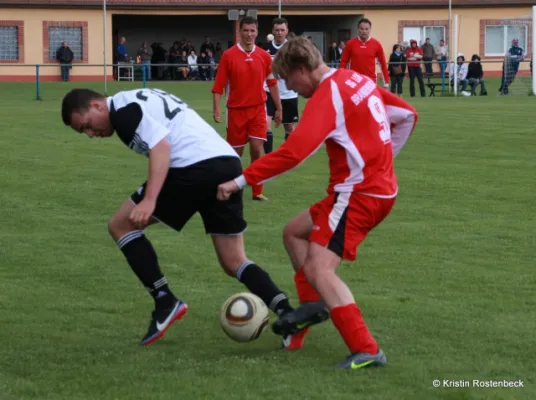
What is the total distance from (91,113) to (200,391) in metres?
1.69

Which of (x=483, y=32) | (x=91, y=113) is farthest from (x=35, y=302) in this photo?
(x=483, y=32)

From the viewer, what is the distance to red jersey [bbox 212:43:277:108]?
40.5 feet

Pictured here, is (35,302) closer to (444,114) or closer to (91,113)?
(91,113)

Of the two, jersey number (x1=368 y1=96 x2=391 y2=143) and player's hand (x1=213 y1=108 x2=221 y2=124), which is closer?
jersey number (x1=368 y1=96 x2=391 y2=143)

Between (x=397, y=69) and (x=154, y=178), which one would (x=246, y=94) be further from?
(x=397, y=69)

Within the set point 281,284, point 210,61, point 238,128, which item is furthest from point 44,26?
Result: point 281,284

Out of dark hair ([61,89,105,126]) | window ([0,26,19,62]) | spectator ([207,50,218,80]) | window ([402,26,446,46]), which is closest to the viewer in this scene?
dark hair ([61,89,105,126])

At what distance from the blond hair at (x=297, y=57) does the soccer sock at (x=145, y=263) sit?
1374 mm

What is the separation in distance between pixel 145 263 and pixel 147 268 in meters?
0.03

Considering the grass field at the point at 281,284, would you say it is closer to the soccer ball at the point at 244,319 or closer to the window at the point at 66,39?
the soccer ball at the point at 244,319

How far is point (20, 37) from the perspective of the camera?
4603 cm

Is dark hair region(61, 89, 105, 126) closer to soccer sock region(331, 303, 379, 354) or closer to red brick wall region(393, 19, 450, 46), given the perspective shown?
soccer sock region(331, 303, 379, 354)

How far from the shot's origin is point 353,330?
17.9 feet

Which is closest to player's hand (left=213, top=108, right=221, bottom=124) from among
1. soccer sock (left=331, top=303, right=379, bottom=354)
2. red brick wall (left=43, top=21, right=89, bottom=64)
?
soccer sock (left=331, top=303, right=379, bottom=354)
